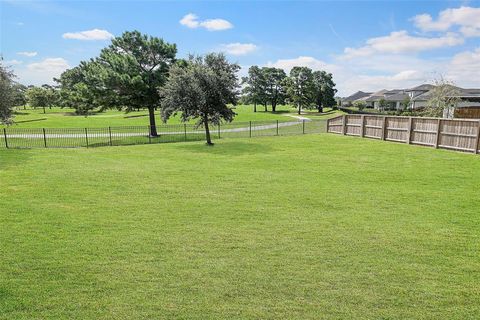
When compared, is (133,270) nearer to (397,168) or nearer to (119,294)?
(119,294)

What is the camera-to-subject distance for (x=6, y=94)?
1594cm

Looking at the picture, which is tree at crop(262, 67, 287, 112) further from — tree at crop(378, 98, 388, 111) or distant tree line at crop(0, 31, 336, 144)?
distant tree line at crop(0, 31, 336, 144)

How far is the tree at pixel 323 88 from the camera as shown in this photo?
68.4m

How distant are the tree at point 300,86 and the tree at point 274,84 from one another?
10.0ft

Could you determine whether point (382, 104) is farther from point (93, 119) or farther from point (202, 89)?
point (202, 89)

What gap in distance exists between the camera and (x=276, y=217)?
6.71 metres

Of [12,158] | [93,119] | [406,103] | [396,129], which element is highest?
[406,103]

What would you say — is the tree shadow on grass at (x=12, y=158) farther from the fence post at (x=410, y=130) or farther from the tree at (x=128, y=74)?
the fence post at (x=410, y=130)

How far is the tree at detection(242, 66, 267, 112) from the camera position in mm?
70562

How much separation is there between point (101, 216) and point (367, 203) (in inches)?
240

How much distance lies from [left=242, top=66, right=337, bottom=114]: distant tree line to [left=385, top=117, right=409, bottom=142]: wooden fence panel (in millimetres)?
46424

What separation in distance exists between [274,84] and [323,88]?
1085 cm

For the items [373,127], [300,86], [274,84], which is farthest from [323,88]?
[373,127]

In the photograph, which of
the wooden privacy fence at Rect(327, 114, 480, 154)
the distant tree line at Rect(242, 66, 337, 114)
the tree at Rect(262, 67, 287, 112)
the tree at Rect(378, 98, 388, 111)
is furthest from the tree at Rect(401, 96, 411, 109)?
the wooden privacy fence at Rect(327, 114, 480, 154)
